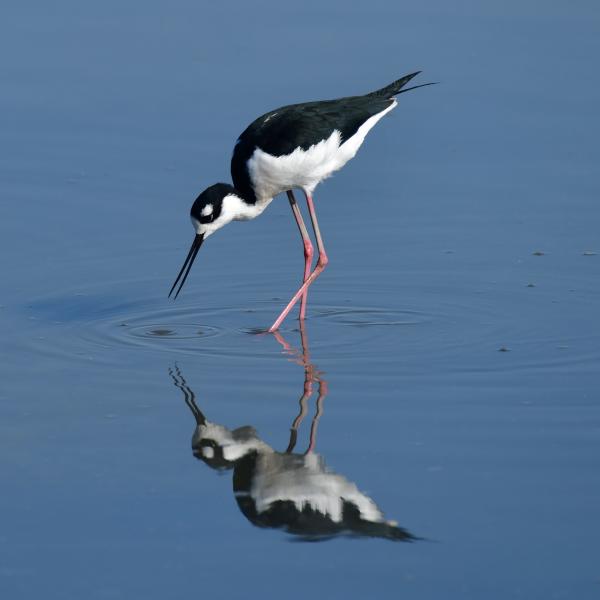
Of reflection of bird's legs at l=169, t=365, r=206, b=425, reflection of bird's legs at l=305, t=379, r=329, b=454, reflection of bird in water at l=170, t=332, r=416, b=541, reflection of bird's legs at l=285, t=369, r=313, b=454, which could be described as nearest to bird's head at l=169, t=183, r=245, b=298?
reflection of bird's legs at l=169, t=365, r=206, b=425

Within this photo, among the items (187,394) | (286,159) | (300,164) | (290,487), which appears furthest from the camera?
(300,164)

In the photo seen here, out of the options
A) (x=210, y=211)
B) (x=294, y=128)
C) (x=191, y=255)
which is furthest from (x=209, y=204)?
(x=294, y=128)

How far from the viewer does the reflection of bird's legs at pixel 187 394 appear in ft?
18.6

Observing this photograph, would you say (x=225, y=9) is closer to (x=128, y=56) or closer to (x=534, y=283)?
(x=128, y=56)

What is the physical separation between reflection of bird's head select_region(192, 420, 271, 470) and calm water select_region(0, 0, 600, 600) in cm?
2

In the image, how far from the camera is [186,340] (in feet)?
21.7

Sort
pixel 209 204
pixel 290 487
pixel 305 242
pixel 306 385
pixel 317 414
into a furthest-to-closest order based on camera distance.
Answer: pixel 305 242, pixel 209 204, pixel 306 385, pixel 317 414, pixel 290 487

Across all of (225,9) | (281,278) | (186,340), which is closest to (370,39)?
(225,9)

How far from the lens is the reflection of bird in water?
15.2ft

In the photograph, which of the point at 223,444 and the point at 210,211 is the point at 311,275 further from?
the point at 223,444

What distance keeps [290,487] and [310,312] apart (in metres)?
2.25

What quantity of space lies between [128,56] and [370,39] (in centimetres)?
188

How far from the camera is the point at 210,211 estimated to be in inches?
282

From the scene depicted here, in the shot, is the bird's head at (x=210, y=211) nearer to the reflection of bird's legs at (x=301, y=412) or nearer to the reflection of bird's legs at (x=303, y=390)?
the reflection of bird's legs at (x=303, y=390)
